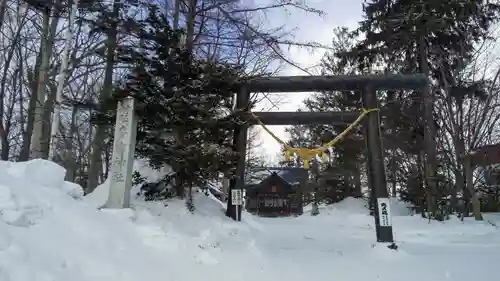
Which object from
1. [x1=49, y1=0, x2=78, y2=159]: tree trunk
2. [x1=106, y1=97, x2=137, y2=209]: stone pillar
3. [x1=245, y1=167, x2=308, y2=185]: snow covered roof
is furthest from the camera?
[x1=245, y1=167, x2=308, y2=185]: snow covered roof

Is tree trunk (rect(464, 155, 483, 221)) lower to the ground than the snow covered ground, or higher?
higher

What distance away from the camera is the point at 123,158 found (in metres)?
8.09

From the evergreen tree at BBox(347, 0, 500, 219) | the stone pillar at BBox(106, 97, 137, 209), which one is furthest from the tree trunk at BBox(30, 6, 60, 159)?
the evergreen tree at BBox(347, 0, 500, 219)

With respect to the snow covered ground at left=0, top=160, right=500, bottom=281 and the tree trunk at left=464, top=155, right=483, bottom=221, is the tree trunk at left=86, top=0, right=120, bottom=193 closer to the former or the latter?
the snow covered ground at left=0, top=160, right=500, bottom=281

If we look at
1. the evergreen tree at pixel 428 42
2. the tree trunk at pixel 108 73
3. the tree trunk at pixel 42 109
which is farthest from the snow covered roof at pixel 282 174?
the tree trunk at pixel 42 109

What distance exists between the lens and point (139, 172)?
34.1 ft

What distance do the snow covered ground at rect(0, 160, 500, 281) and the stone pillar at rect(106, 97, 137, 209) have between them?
0.37 metres

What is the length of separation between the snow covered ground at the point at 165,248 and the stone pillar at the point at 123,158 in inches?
14.6

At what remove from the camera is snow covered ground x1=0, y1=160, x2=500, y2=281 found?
13.5 ft

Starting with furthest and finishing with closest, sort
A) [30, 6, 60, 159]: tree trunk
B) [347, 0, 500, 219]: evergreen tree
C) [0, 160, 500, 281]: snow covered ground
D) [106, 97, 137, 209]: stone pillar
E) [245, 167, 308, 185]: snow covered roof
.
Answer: [245, 167, 308, 185]: snow covered roof
[347, 0, 500, 219]: evergreen tree
[30, 6, 60, 159]: tree trunk
[106, 97, 137, 209]: stone pillar
[0, 160, 500, 281]: snow covered ground

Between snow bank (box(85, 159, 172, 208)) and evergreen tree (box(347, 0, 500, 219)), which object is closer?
snow bank (box(85, 159, 172, 208))

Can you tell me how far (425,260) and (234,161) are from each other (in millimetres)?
4839

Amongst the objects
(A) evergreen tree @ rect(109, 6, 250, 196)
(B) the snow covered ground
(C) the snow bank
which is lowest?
(B) the snow covered ground

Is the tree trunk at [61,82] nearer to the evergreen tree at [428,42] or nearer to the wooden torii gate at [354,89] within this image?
the wooden torii gate at [354,89]
